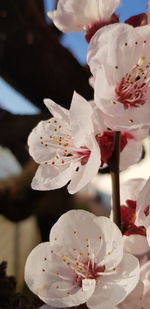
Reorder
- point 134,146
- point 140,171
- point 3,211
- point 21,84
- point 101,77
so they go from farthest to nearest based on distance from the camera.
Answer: point 140,171
point 21,84
point 3,211
point 134,146
point 101,77

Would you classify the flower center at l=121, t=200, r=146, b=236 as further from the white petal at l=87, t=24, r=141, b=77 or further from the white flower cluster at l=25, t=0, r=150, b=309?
the white petal at l=87, t=24, r=141, b=77

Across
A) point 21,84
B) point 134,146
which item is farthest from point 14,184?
point 134,146

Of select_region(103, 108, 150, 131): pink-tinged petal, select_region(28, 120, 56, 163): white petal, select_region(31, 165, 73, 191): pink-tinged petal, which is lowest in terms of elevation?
select_region(31, 165, 73, 191): pink-tinged petal

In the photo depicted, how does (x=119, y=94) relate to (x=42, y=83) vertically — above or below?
above

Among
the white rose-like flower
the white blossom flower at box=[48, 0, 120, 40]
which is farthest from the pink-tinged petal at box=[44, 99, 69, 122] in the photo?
the white blossom flower at box=[48, 0, 120, 40]

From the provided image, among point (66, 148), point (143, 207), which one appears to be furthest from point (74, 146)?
point (143, 207)

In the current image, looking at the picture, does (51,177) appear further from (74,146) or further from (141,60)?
(141,60)

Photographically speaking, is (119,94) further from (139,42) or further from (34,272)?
(34,272)

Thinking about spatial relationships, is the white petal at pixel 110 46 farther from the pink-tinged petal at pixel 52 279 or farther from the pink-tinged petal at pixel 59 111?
the pink-tinged petal at pixel 52 279
